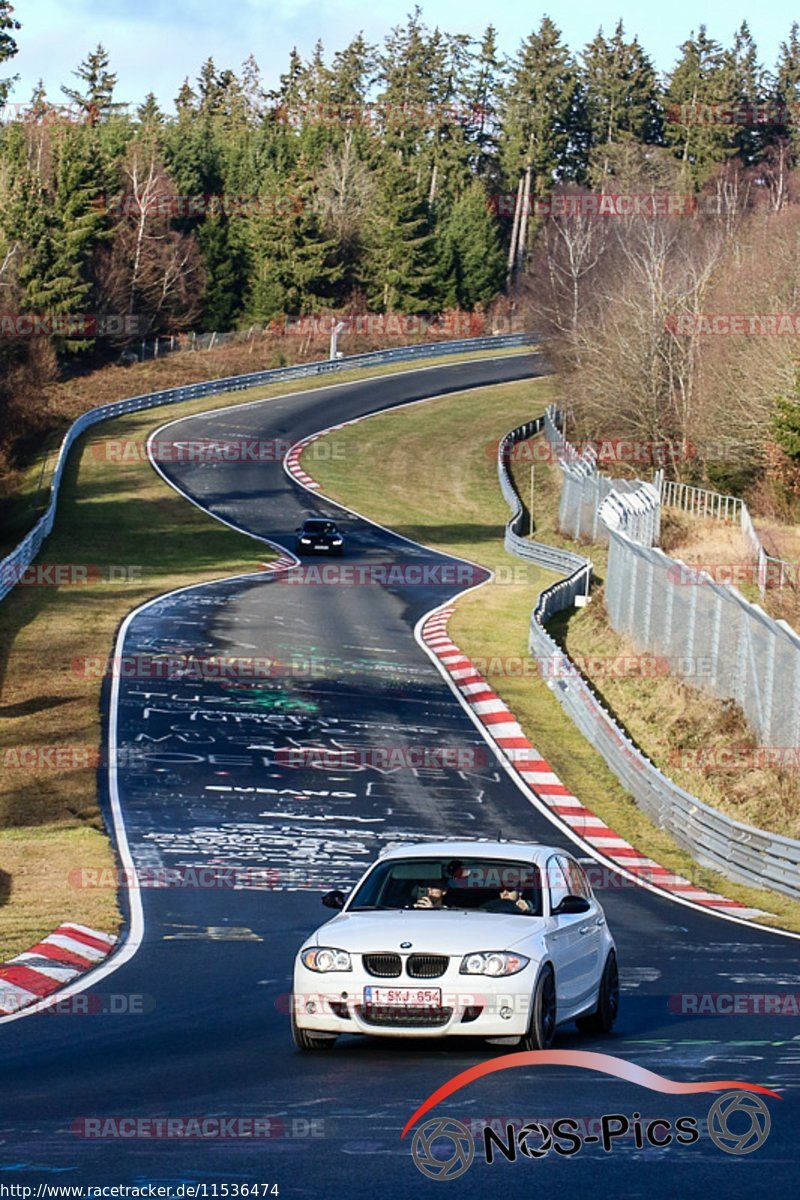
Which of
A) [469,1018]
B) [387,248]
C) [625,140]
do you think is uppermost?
[625,140]

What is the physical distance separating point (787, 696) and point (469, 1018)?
592 inches

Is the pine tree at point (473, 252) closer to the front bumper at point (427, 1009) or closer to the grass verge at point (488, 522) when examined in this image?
the grass verge at point (488, 522)

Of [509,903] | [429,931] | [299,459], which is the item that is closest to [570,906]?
[509,903]

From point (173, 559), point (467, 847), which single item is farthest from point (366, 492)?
point (467, 847)

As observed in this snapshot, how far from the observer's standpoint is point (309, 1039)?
1166 cm

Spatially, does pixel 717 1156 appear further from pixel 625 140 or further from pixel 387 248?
pixel 625 140

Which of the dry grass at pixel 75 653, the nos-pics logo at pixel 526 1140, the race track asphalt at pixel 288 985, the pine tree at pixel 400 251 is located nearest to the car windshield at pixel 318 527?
the dry grass at pixel 75 653

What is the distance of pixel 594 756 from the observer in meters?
32.9

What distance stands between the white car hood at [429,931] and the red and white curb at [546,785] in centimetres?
1047

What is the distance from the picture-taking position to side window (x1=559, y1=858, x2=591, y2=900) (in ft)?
43.7

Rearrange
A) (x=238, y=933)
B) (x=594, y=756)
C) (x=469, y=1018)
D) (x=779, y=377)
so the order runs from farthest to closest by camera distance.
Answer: (x=779, y=377) → (x=594, y=756) → (x=238, y=933) → (x=469, y=1018)

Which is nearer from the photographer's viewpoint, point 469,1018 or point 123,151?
point 469,1018

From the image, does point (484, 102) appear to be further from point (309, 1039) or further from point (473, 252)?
point (309, 1039)

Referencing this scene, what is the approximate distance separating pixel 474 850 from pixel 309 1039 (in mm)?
2044
